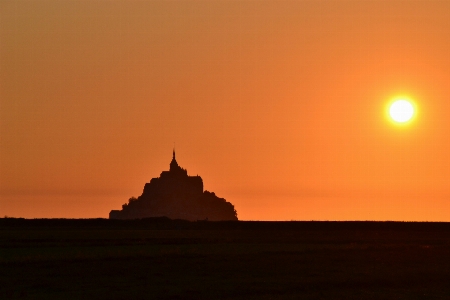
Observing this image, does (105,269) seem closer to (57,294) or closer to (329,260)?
(57,294)

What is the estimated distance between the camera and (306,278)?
42.4 m

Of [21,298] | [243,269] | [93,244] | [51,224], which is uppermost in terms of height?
[51,224]

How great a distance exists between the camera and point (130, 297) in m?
34.9

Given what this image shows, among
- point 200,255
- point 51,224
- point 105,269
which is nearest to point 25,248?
point 200,255

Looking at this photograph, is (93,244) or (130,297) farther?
(93,244)

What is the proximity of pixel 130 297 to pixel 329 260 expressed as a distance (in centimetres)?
2112

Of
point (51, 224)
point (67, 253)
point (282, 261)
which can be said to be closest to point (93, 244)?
point (67, 253)

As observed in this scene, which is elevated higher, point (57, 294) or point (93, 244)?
point (93, 244)

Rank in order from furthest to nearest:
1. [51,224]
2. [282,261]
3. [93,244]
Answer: [51,224]
[93,244]
[282,261]

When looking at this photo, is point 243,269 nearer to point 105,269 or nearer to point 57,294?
point 105,269

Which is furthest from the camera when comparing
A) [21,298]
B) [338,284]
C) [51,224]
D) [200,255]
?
[51,224]

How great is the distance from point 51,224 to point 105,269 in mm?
98407

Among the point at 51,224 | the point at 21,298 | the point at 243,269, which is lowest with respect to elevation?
the point at 21,298

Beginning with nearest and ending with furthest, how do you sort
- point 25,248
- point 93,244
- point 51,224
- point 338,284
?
point 338,284, point 25,248, point 93,244, point 51,224
